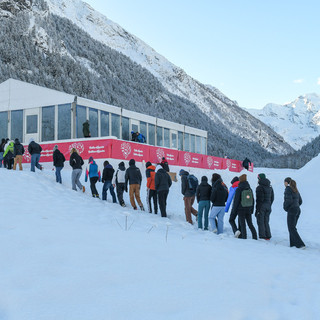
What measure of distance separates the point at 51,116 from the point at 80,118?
4.98 feet

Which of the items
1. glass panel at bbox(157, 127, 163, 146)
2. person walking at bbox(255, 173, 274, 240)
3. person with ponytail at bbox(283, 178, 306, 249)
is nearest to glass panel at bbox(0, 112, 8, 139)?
glass panel at bbox(157, 127, 163, 146)

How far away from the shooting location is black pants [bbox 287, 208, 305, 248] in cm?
843

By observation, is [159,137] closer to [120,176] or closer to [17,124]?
[17,124]

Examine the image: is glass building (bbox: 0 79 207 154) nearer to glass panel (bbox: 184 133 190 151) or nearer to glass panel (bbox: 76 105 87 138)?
glass panel (bbox: 76 105 87 138)

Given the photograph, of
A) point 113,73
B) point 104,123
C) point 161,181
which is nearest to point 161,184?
point 161,181

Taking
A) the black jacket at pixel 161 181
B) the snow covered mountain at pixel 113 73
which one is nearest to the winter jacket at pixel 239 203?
the black jacket at pixel 161 181

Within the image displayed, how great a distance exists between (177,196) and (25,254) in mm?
11206

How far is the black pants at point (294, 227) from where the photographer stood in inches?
332

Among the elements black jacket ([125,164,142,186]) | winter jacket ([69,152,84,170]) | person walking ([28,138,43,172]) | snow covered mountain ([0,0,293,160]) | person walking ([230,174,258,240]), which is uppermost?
snow covered mountain ([0,0,293,160])

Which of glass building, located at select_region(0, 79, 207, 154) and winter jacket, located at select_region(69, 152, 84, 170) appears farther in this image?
glass building, located at select_region(0, 79, 207, 154)

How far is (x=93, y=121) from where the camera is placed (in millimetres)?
19891

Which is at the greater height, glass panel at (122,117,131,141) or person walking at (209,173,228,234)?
glass panel at (122,117,131,141)

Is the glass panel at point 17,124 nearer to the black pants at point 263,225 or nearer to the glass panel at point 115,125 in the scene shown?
the glass panel at point 115,125

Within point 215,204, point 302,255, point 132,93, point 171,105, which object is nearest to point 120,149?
point 215,204
